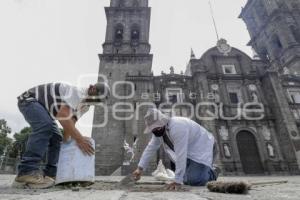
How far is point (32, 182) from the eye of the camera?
120 inches

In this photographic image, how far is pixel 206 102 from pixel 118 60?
8.07m

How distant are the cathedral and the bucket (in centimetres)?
1150

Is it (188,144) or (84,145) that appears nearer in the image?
(84,145)

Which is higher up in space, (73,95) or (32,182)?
(73,95)

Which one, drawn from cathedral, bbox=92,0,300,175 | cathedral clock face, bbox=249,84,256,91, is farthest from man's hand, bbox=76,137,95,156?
cathedral clock face, bbox=249,84,256,91

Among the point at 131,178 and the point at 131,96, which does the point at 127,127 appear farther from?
the point at 131,178

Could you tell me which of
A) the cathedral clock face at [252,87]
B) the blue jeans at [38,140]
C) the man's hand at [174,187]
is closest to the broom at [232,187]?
the man's hand at [174,187]

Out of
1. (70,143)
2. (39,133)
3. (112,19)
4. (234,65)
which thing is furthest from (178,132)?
(112,19)

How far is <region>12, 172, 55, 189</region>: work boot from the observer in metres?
2.98

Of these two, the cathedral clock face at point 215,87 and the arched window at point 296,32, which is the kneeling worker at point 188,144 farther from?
the arched window at point 296,32

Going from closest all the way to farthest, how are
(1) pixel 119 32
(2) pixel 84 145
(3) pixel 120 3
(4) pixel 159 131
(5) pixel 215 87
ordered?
(2) pixel 84 145, (4) pixel 159 131, (5) pixel 215 87, (1) pixel 119 32, (3) pixel 120 3

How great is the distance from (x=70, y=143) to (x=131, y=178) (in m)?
1.25

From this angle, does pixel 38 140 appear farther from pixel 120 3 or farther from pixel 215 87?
pixel 120 3

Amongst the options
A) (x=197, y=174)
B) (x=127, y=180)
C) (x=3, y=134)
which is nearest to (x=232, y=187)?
(x=197, y=174)
